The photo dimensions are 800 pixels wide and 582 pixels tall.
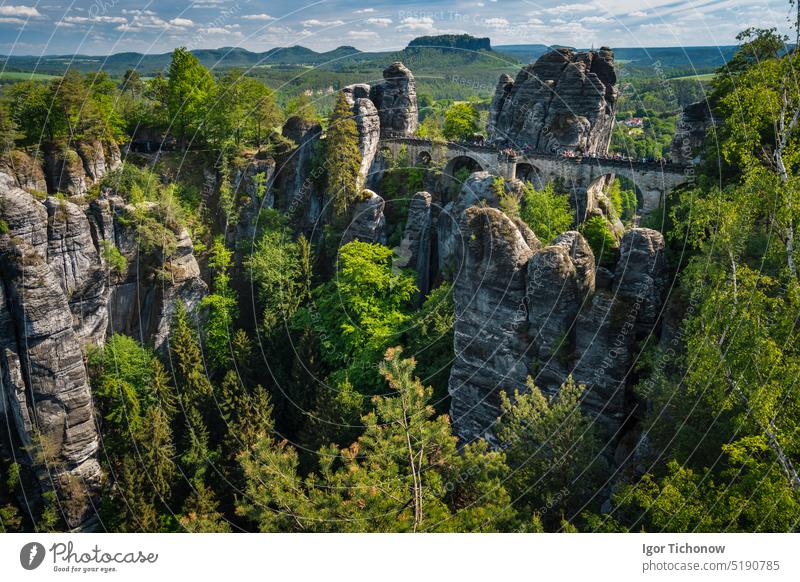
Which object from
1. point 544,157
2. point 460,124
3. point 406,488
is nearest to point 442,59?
point 460,124

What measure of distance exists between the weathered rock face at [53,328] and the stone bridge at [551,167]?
23.2m

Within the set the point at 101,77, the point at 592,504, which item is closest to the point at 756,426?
the point at 592,504

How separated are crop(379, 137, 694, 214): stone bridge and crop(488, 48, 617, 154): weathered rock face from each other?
273cm

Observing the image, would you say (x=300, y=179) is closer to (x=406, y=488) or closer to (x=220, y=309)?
(x=220, y=309)

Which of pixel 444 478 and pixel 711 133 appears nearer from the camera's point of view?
pixel 444 478

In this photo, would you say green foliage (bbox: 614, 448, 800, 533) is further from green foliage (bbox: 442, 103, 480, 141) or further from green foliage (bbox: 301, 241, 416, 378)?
green foliage (bbox: 442, 103, 480, 141)

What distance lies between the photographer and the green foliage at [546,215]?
33688mm

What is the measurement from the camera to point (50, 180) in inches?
1470

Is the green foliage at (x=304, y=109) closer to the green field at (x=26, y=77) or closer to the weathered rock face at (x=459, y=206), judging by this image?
the weathered rock face at (x=459, y=206)

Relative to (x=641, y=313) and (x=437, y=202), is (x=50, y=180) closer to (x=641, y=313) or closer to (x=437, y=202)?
(x=437, y=202)

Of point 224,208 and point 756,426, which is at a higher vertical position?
point 224,208

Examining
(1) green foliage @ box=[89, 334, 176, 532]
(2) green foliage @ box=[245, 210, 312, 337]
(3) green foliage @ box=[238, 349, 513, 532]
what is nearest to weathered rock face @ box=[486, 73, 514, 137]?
(2) green foliage @ box=[245, 210, 312, 337]

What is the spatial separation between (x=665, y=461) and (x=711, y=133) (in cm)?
1933

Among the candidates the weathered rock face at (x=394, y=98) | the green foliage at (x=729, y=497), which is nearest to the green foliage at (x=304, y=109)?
the weathered rock face at (x=394, y=98)
